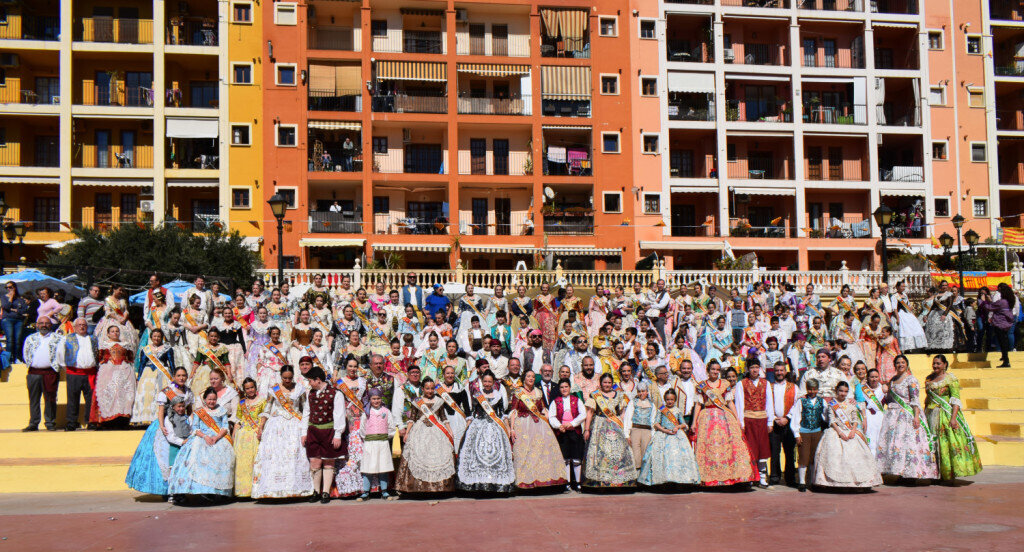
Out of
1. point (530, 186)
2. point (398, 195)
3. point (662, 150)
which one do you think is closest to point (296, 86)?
point (398, 195)

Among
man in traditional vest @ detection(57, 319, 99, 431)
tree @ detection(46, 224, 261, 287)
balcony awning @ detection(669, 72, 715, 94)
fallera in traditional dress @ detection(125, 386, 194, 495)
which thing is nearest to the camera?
fallera in traditional dress @ detection(125, 386, 194, 495)

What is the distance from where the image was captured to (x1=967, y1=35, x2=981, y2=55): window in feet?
139

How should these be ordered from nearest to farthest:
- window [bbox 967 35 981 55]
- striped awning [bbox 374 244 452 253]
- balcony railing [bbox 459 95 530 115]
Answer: striped awning [bbox 374 244 452 253] → balcony railing [bbox 459 95 530 115] → window [bbox 967 35 981 55]

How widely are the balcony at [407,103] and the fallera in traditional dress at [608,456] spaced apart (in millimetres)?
28177

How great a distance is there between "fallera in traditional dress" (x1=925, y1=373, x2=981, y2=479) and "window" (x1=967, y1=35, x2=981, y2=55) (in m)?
36.3

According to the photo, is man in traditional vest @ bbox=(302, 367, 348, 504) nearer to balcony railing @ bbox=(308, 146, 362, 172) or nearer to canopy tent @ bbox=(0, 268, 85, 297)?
canopy tent @ bbox=(0, 268, 85, 297)

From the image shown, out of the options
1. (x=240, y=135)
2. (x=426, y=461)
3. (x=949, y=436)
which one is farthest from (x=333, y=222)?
(x=949, y=436)

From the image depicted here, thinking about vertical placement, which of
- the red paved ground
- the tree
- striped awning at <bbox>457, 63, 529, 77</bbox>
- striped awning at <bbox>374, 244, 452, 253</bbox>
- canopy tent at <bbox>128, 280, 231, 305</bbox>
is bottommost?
the red paved ground

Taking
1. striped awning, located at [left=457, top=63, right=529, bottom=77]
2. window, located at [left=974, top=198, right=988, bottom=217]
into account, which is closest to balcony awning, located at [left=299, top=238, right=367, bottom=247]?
striped awning, located at [left=457, top=63, right=529, bottom=77]

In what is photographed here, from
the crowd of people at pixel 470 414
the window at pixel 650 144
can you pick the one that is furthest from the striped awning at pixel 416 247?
the crowd of people at pixel 470 414

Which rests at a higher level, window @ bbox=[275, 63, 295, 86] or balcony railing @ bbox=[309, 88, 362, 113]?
window @ bbox=[275, 63, 295, 86]

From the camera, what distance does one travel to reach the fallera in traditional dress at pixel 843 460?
11.3 metres

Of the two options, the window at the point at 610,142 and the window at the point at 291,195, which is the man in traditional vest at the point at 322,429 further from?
the window at the point at 610,142

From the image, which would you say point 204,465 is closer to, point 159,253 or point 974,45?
point 159,253
